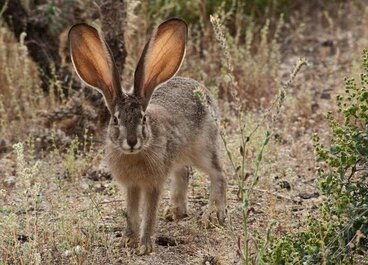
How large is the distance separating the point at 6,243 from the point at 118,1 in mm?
→ 2633

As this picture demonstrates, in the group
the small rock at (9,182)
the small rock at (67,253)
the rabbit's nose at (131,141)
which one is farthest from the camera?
the small rock at (9,182)

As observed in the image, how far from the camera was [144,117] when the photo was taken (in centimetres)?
485

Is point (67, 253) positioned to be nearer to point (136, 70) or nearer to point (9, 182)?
point (136, 70)

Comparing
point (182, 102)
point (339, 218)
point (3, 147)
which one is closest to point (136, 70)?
point (182, 102)

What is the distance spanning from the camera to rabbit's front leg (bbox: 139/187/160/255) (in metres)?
5.11

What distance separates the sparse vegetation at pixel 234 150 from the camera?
4.18 m

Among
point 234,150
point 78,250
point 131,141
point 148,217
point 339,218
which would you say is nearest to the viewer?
point 339,218

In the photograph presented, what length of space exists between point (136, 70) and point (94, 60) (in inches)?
10.1

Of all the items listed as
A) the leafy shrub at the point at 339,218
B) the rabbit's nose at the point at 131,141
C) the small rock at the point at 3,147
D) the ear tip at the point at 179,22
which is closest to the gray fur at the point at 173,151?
the rabbit's nose at the point at 131,141

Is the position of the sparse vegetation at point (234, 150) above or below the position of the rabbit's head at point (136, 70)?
below

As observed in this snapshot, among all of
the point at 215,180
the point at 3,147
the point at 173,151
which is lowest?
the point at 3,147

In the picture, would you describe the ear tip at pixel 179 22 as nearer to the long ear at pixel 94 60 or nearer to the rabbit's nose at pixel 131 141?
the long ear at pixel 94 60

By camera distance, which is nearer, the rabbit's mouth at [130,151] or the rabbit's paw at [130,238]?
the rabbit's mouth at [130,151]

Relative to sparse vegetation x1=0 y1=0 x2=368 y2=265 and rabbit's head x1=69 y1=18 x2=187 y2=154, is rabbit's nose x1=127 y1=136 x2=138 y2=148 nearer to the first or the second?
rabbit's head x1=69 y1=18 x2=187 y2=154
